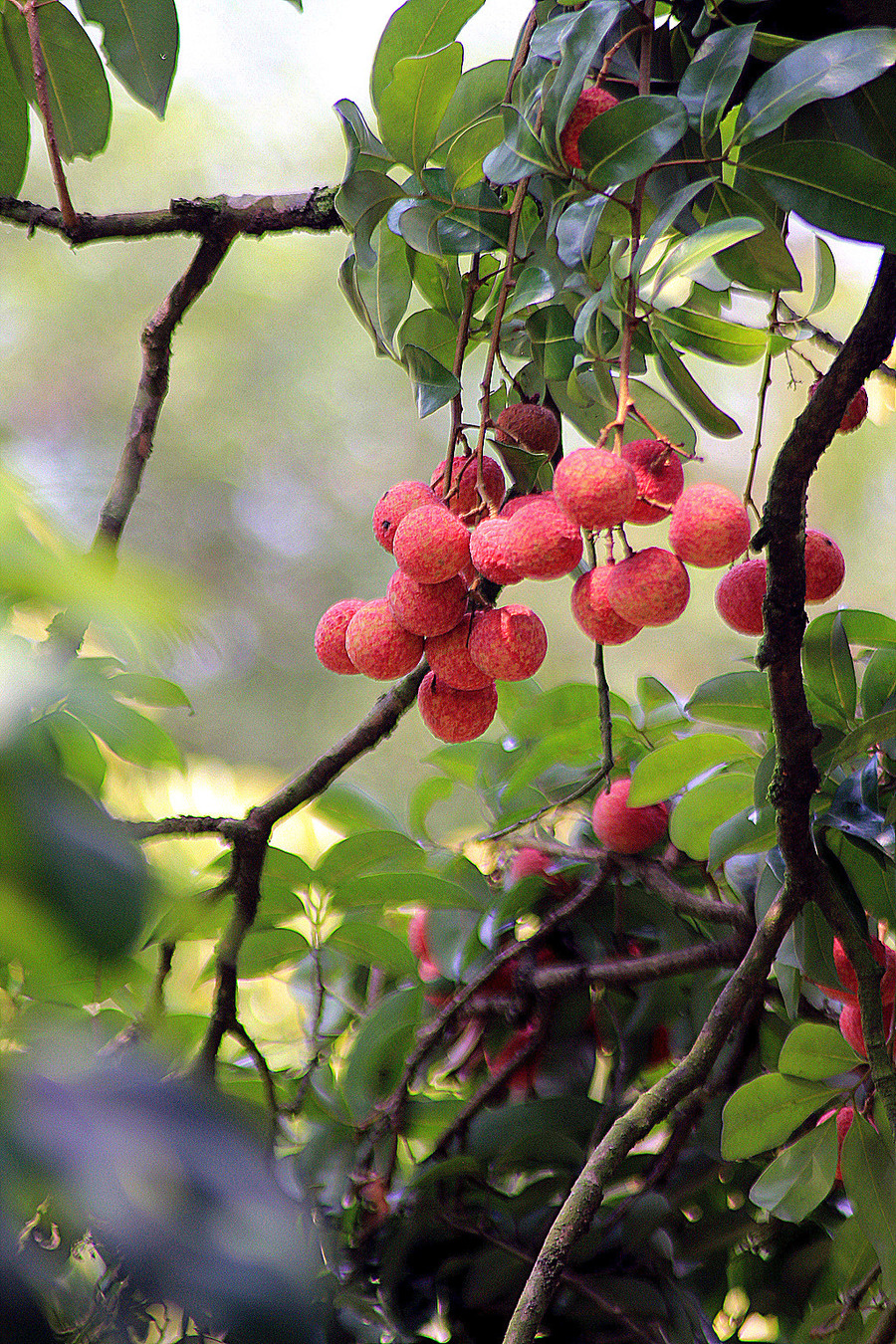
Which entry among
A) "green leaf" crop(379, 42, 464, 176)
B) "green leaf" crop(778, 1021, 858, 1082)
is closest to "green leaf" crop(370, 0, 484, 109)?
"green leaf" crop(379, 42, 464, 176)

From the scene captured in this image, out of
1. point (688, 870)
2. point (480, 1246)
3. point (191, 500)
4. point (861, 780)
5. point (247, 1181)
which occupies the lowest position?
point (191, 500)

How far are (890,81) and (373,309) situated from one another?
25cm

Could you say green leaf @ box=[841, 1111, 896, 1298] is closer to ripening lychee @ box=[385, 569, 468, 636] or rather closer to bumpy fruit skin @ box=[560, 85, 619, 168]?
ripening lychee @ box=[385, 569, 468, 636]

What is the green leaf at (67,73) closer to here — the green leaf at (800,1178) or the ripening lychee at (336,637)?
the ripening lychee at (336,637)

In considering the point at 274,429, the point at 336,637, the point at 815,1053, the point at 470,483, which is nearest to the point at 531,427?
the point at 470,483

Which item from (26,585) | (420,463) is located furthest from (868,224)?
(420,463)

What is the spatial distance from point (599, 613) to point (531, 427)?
10cm

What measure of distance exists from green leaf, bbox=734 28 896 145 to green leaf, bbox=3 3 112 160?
1.38ft

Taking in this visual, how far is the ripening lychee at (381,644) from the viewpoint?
452mm

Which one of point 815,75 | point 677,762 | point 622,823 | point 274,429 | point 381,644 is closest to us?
point 815,75

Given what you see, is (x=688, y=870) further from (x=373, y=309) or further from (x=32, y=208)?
(x=32, y=208)

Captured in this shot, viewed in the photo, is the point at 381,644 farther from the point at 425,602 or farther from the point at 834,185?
the point at 834,185

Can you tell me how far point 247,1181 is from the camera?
12 cm

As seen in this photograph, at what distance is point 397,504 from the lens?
458mm
